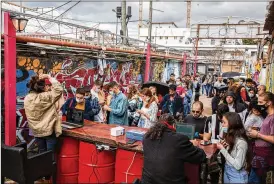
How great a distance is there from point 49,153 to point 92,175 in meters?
0.87

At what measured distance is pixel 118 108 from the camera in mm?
6348

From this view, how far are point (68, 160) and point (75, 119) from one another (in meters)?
0.83

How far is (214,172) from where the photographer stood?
4402 millimetres

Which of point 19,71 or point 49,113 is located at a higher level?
point 19,71

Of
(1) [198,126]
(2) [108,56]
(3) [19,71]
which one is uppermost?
(2) [108,56]

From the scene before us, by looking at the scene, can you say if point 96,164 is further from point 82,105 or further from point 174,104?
point 174,104

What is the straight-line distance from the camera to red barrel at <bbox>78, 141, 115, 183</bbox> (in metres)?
4.88

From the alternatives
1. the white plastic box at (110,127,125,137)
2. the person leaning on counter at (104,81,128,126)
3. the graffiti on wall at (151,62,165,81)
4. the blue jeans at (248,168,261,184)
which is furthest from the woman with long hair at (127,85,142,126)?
the graffiti on wall at (151,62,165,81)

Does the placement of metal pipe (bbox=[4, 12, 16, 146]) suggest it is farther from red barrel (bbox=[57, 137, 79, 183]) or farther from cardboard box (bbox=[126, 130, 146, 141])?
cardboard box (bbox=[126, 130, 146, 141])

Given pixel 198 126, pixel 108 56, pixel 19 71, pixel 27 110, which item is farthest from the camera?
pixel 108 56

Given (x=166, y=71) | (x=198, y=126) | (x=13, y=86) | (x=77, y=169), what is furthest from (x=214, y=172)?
(x=166, y=71)

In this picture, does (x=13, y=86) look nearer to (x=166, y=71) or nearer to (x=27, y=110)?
(x=27, y=110)

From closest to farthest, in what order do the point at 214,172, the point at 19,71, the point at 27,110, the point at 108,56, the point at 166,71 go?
1. the point at 214,172
2. the point at 27,110
3. the point at 19,71
4. the point at 108,56
5. the point at 166,71

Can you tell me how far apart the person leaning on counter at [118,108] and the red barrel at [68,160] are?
1430 millimetres
